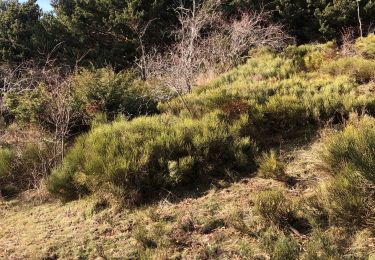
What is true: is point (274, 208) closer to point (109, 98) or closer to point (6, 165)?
point (6, 165)

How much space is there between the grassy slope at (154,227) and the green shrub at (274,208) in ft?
0.38

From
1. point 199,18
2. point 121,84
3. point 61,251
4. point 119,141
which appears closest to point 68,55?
point 199,18

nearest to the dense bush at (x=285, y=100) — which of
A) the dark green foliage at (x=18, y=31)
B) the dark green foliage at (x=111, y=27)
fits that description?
the dark green foliage at (x=111, y=27)

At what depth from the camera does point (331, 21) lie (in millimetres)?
15828

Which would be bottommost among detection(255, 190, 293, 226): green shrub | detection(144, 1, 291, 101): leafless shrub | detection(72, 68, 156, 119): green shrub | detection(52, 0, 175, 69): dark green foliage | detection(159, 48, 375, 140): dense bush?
detection(255, 190, 293, 226): green shrub

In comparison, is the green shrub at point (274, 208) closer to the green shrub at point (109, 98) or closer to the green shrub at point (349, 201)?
the green shrub at point (349, 201)

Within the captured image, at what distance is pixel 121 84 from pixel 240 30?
19.9ft

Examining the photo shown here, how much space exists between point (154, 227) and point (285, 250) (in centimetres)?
147

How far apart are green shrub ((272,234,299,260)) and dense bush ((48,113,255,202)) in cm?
190

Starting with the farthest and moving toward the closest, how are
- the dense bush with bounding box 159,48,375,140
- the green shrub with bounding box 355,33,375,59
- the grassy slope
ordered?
the green shrub with bounding box 355,33,375,59 → the dense bush with bounding box 159,48,375,140 → the grassy slope

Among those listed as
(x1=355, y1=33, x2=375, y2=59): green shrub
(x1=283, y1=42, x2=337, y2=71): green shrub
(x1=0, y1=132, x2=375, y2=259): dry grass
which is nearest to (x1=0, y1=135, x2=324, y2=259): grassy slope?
(x1=0, y1=132, x2=375, y2=259): dry grass

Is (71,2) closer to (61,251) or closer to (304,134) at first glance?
(304,134)

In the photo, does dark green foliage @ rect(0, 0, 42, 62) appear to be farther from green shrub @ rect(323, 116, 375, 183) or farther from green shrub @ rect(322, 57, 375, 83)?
green shrub @ rect(323, 116, 375, 183)

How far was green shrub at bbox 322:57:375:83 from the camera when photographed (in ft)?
26.9
